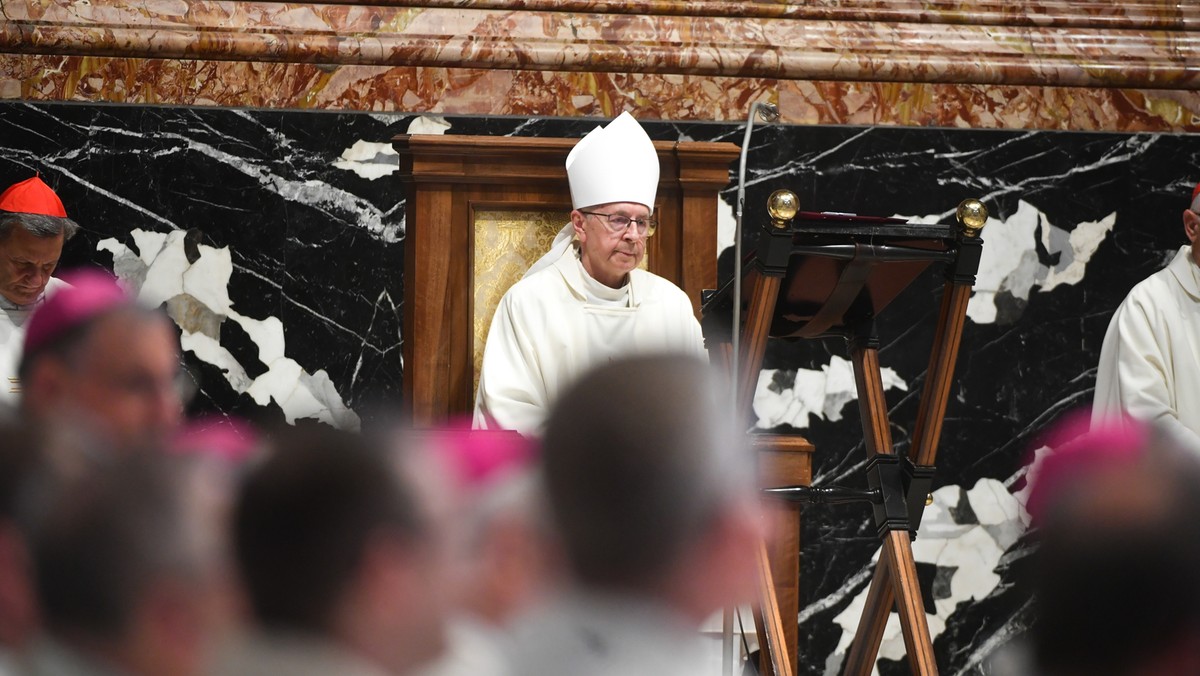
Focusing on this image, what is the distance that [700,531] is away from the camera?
0.87 meters

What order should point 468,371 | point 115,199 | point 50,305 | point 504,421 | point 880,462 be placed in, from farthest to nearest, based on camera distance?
point 115,199
point 468,371
point 504,421
point 880,462
point 50,305

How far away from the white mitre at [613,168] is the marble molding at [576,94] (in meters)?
0.98

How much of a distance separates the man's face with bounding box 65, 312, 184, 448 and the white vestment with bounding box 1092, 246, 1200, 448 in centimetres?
397

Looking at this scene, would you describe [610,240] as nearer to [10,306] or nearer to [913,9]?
[10,306]

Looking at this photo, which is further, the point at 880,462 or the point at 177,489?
the point at 880,462

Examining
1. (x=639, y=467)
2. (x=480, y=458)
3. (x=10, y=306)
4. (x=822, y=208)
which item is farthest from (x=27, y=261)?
(x=639, y=467)

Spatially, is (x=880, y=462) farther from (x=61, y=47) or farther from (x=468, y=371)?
(x=61, y=47)

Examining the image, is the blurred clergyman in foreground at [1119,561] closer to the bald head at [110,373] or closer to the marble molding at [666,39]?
the bald head at [110,373]

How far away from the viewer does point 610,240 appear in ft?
14.6

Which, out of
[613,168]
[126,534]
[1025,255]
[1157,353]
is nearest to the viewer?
[126,534]

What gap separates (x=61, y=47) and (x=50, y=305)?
4.64m

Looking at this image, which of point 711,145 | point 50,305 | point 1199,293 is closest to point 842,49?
point 711,145

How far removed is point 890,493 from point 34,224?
299 cm

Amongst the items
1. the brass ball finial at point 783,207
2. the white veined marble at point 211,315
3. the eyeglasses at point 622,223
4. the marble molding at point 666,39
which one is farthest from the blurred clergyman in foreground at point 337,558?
the marble molding at point 666,39
